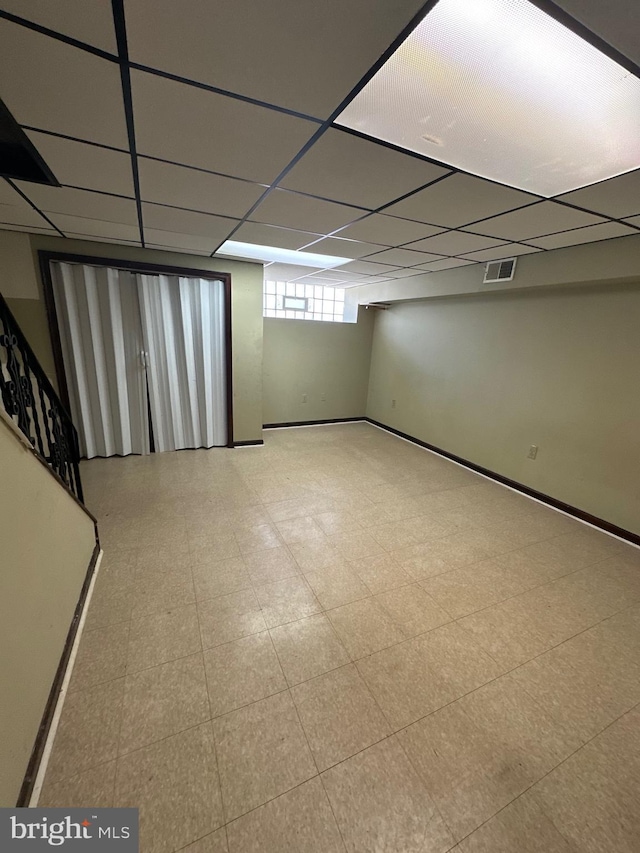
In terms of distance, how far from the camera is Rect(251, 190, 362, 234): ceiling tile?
1.93 metres

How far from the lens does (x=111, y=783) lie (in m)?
1.14

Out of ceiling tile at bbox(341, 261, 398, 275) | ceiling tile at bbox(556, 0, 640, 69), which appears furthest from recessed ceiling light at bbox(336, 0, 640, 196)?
ceiling tile at bbox(341, 261, 398, 275)

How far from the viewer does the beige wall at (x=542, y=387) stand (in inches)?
107

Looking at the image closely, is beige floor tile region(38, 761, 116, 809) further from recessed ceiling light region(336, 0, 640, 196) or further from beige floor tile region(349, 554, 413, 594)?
recessed ceiling light region(336, 0, 640, 196)

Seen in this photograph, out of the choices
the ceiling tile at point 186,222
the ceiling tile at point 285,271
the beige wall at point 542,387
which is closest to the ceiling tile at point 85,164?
the ceiling tile at point 186,222

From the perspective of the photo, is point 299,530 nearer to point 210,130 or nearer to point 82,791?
point 82,791

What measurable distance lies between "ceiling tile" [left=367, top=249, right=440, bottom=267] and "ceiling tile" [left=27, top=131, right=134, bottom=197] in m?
2.17

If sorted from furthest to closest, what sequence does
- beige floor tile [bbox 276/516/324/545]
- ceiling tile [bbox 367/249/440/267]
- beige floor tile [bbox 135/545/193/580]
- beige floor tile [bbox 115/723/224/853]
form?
ceiling tile [bbox 367/249/440/267] → beige floor tile [bbox 276/516/324/545] → beige floor tile [bbox 135/545/193/580] → beige floor tile [bbox 115/723/224/853]

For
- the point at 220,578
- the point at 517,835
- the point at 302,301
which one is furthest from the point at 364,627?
the point at 302,301

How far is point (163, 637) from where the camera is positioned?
1.70 meters

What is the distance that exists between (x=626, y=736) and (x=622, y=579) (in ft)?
4.27

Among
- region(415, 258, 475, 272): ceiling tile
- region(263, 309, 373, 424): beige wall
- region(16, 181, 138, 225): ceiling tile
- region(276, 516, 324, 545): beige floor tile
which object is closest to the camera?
region(16, 181, 138, 225): ceiling tile

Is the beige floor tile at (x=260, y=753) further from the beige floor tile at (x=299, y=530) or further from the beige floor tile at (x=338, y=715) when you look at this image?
the beige floor tile at (x=299, y=530)

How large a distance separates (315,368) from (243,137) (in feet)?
13.4
